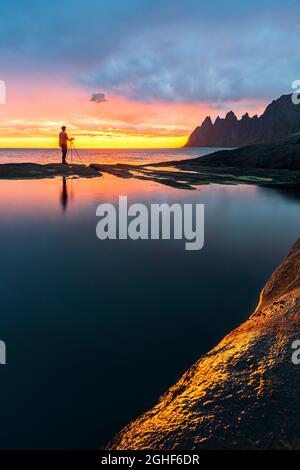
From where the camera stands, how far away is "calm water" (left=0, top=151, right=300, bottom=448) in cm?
505

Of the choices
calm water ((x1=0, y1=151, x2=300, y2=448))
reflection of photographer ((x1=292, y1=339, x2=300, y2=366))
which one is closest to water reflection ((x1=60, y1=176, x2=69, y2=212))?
calm water ((x1=0, y1=151, x2=300, y2=448))

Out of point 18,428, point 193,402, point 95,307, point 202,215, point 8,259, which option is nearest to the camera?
point 193,402

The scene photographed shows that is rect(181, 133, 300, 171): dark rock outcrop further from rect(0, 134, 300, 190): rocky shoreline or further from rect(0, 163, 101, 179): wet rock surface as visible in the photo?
rect(0, 163, 101, 179): wet rock surface

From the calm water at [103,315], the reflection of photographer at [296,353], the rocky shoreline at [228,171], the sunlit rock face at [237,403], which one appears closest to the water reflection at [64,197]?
the calm water at [103,315]

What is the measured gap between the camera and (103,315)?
7.92 metres

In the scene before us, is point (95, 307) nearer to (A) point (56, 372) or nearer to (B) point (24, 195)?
(A) point (56, 372)

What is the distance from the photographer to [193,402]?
3895 millimetres

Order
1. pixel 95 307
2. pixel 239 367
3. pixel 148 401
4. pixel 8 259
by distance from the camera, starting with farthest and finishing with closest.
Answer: pixel 8 259 → pixel 95 307 → pixel 148 401 → pixel 239 367

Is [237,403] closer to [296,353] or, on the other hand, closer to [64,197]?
[296,353]

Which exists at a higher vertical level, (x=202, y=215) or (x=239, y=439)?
(x=202, y=215)

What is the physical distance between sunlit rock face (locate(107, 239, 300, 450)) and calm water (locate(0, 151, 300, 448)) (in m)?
1.04
